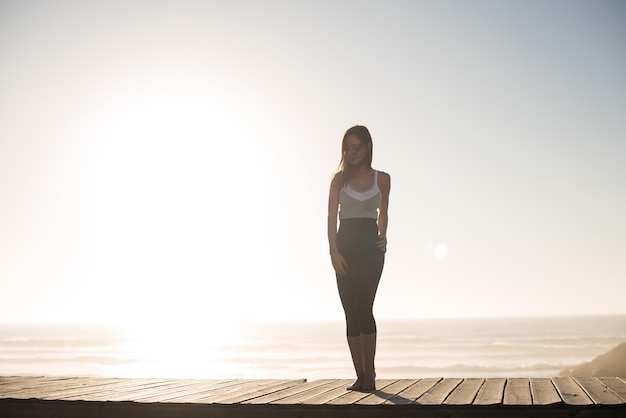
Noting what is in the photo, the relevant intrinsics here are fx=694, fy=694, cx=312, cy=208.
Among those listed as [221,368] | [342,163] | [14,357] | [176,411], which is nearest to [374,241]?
[342,163]

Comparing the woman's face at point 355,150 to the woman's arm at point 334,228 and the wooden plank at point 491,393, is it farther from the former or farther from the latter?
the wooden plank at point 491,393

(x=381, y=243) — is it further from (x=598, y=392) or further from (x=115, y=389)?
(x=115, y=389)

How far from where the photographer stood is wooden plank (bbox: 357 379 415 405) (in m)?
5.26

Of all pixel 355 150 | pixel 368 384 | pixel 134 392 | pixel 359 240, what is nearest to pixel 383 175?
pixel 355 150

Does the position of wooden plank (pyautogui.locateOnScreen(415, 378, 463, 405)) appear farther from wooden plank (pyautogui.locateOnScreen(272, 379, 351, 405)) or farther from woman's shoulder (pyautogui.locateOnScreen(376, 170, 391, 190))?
woman's shoulder (pyautogui.locateOnScreen(376, 170, 391, 190))

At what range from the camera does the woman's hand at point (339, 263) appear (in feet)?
21.1

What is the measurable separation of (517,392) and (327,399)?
5.10 ft

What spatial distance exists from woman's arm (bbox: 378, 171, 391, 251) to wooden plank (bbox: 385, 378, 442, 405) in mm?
1319

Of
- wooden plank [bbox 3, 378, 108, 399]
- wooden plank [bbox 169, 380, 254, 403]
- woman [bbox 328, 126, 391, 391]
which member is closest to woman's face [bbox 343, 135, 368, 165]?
woman [bbox 328, 126, 391, 391]

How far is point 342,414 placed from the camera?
5.06 metres

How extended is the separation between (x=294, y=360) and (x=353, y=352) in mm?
48211

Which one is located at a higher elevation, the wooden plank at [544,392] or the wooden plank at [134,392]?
the wooden plank at [134,392]

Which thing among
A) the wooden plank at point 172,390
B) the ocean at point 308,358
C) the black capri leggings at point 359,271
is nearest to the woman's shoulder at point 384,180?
the black capri leggings at point 359,271

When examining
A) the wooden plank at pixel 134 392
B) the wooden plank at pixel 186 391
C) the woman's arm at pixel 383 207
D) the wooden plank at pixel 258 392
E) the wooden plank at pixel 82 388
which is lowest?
the wooden plank at pixel 258 392
